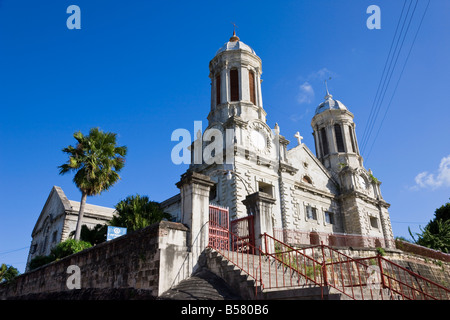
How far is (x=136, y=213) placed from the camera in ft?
68.5

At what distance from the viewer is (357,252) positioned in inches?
819

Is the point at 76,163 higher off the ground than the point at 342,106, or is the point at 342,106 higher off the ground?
the point at 342,106

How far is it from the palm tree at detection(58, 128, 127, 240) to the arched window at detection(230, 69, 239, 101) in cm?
942

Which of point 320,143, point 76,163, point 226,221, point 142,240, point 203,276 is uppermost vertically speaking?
point 320,143

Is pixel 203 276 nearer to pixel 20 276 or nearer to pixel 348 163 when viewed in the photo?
pixel 20 276

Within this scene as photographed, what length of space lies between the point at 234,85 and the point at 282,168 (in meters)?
7.81

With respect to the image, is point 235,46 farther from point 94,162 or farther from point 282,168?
point 94,162

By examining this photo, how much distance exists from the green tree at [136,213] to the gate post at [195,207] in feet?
34.4

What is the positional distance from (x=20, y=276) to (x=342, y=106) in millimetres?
31990

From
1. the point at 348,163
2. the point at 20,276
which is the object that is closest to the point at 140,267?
the point at 20,276

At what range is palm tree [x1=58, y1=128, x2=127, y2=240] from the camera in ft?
66.5

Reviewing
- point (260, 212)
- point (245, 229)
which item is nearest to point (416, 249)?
point (245, 229)

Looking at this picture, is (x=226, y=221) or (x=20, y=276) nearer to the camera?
(x=226, y=221)
